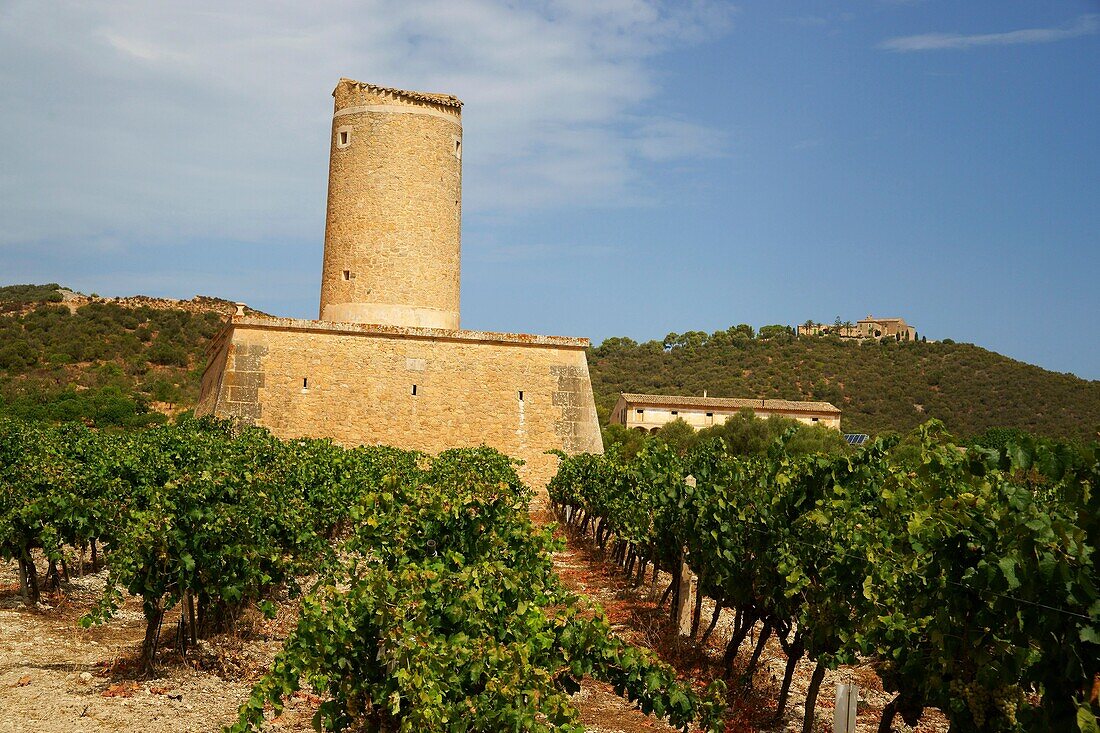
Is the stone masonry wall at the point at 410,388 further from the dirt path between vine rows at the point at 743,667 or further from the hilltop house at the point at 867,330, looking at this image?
the hilltop house at the point at 867,330

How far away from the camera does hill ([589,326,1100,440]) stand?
46938mm

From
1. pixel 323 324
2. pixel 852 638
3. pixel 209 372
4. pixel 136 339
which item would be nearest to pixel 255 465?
pixel 852 638

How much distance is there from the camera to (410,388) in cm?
2112

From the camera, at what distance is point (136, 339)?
43844 millimetres

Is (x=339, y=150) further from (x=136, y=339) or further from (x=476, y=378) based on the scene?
(x=136, y=339)

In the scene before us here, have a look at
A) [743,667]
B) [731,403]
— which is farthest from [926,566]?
[731,403]

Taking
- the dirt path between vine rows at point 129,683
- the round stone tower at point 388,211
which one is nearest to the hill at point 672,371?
the round stone tower at point 388,211

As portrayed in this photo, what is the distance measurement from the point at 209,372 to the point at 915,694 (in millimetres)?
20865

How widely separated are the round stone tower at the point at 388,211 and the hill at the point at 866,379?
87.0ft

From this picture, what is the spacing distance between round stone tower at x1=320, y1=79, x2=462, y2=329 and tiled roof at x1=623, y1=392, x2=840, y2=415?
90.7 feet

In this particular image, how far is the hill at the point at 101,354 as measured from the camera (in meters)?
31.4

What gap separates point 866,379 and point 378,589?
2130 inches

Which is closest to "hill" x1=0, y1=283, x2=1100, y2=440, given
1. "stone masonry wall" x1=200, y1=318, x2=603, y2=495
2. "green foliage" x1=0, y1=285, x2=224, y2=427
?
"green foliage" x1=0, y1=285, x2=224, y2=427

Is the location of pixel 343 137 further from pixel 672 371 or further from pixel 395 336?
pixel 672 371
